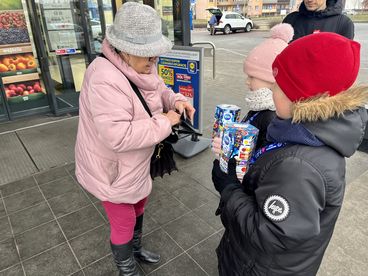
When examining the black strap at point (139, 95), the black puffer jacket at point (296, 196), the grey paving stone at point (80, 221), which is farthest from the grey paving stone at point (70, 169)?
the black puffer jacket at point (296, 196)

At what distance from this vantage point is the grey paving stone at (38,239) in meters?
2.34

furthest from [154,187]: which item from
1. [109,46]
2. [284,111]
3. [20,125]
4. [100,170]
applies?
[20,125]

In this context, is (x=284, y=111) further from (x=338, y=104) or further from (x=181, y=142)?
(x=181, y=142)

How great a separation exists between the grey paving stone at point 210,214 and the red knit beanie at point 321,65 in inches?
72.1

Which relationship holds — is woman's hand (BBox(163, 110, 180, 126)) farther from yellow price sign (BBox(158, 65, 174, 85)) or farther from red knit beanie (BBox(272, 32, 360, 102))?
yellow price sign (BBox(158, 65, 174, 85))

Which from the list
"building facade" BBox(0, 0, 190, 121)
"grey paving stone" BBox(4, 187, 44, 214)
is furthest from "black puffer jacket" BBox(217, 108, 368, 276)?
"building facade" BBox(0, 0, 190, 121)

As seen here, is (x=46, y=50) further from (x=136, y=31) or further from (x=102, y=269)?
(x=136, y=31)

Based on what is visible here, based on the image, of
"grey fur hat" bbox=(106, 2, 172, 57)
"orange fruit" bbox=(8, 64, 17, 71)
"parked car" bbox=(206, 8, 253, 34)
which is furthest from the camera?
"parked car" bbox=(206, 8, 253, 34)

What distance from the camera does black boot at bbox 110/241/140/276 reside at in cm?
182

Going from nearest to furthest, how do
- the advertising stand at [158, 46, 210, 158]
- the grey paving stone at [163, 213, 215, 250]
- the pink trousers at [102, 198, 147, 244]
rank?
1. the pink trousers at [102, 198, 147, 244]
2. the grey paving stone at [163, 213, 215, 250]
3. the advertising stand at [158, 46, 210, 158]

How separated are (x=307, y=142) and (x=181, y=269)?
1.58 meters

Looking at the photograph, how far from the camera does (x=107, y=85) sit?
1348 millimetres

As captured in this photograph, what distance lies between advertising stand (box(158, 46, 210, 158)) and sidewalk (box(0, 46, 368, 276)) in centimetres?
21

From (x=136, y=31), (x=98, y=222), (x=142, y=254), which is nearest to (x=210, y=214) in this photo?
(x=142, y=254)
